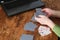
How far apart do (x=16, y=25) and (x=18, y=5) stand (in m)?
0.23

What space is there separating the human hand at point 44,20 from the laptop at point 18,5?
151 mm

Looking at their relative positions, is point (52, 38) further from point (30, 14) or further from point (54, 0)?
point (54, 0)

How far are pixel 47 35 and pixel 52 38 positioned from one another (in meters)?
0.04

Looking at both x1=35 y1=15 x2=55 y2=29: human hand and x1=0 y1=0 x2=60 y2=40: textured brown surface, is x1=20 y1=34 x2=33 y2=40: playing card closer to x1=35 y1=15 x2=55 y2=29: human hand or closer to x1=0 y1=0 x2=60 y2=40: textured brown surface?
x1=0 y1=0 x2=60 y2=40: textured brown surface

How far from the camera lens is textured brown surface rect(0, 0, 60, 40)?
1090 millimetres

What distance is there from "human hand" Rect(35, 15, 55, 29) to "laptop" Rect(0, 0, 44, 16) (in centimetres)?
15

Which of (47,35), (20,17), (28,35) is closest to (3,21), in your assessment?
(20,17)

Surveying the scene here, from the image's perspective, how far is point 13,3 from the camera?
1331 mm

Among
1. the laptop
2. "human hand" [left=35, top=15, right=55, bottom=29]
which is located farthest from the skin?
the laptop

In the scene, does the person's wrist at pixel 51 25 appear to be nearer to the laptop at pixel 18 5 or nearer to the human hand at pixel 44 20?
the human hand at pixel 44 20

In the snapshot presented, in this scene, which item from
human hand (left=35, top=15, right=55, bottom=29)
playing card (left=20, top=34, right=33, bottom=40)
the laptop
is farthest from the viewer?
the laptop

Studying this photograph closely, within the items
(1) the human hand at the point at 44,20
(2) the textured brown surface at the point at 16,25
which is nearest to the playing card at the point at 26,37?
(2) the textured brown surface at the point at 16,25

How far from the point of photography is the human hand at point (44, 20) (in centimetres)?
116

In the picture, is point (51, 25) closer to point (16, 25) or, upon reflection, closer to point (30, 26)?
point (30, 26)
